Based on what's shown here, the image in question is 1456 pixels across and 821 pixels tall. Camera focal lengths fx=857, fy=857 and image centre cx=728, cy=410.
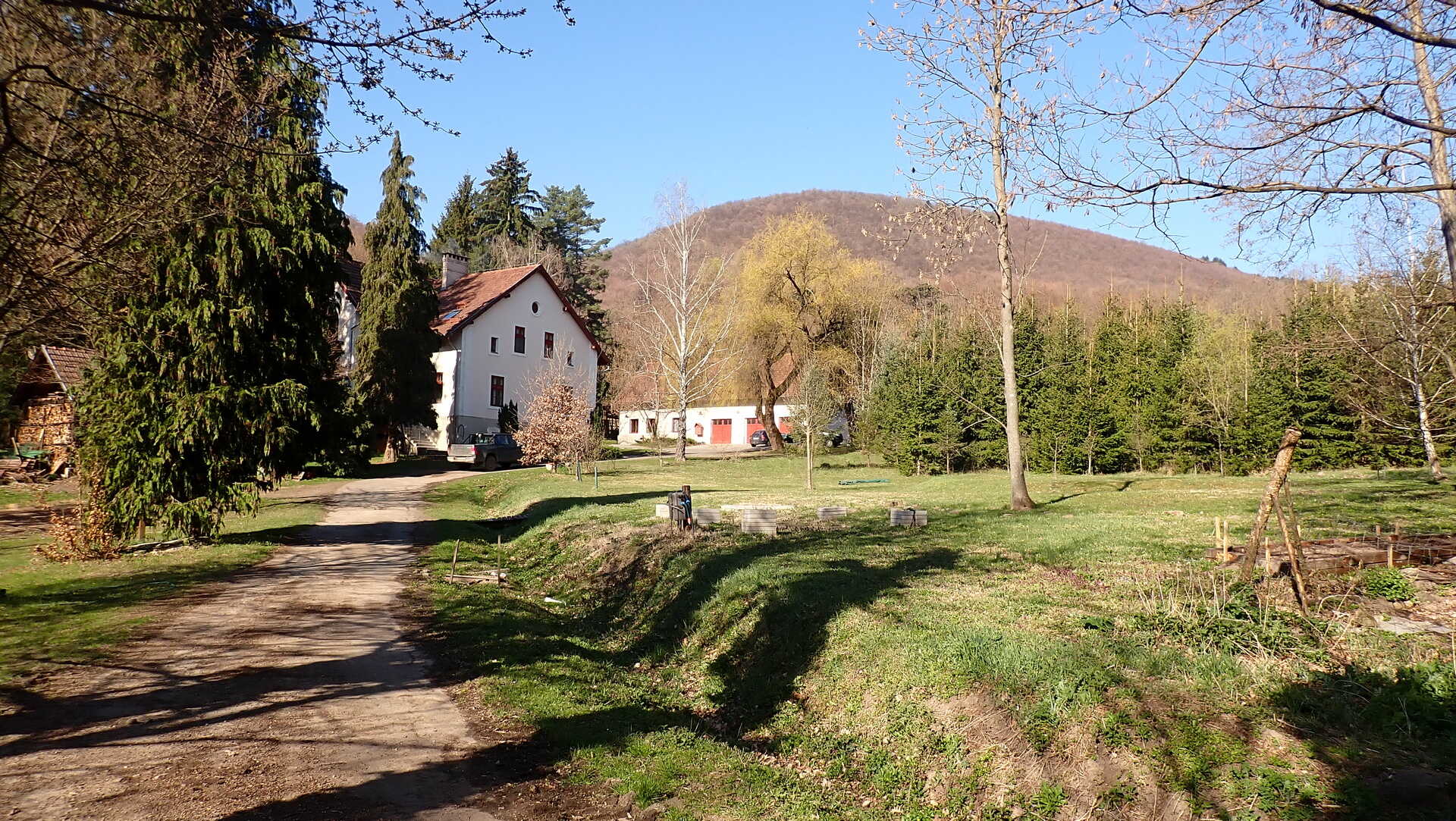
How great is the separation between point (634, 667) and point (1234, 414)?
2755 cm

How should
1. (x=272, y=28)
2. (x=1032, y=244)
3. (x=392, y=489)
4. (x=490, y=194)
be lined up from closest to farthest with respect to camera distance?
(x=272, y=28), (x=1032, y=244), (x=392, y=489), (x=490, y=194)

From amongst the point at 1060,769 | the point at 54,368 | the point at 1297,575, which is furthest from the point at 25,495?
the point at 1297,575

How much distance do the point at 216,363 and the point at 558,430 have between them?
17.8m

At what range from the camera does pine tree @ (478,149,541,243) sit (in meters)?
66.3

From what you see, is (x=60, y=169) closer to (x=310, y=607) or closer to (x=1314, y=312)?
(x=310, y=607)

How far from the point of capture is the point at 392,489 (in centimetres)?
2858

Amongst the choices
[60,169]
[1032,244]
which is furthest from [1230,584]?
[1032,244]

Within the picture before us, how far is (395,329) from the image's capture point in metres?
39.2

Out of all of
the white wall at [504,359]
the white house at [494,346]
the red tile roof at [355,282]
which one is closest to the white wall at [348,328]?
the white house at [494,346]

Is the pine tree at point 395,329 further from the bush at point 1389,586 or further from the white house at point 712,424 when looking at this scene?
the bush at point 1389,586

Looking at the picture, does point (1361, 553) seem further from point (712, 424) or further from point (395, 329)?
point (712, 424)

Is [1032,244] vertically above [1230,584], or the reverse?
[1032,244]

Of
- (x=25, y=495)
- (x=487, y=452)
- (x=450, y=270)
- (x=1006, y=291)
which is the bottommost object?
(x=25, y=495)

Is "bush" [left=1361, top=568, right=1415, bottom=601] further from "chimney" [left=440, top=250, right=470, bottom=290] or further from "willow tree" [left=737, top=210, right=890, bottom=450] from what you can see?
"chimney" [left=440, top=250, right=470, bottom=290]
